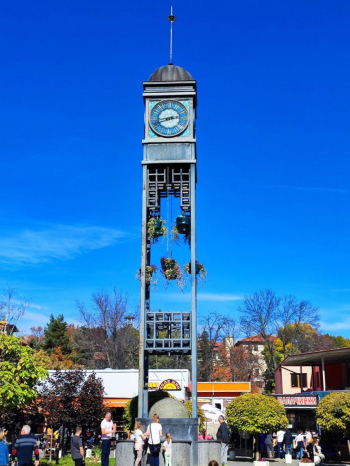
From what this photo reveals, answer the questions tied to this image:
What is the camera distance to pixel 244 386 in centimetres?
4994

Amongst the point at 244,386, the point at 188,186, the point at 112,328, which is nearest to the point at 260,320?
the point at 244,386

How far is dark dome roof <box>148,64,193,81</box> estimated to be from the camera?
22469 mm

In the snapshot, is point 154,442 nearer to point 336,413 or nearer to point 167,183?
point 167,183

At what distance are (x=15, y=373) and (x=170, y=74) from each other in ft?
42.4

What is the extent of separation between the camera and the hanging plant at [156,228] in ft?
70.2

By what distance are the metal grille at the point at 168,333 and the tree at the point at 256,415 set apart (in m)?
9.60

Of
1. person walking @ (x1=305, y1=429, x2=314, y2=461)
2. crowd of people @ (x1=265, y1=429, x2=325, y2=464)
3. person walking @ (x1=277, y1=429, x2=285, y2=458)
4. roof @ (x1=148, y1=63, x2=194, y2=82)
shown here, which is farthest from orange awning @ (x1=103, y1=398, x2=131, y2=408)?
roof @ (x1=148, y1=63, x2=194, y2=82)

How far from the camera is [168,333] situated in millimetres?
20141

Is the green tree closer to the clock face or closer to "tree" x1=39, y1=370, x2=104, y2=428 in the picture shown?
"tree" x1=39, y1=370, x2=104, y2=428

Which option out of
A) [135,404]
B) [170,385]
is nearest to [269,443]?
[170,385]

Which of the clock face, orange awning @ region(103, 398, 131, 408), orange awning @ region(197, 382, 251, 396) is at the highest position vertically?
the clock face

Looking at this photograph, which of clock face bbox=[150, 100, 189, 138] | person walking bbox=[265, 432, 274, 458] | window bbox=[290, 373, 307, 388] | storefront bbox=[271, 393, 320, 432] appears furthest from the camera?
window bbox=[290, 373, 307, 388]

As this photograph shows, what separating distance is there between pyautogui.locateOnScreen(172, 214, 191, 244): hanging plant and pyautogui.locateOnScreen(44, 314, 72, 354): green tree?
48.6m

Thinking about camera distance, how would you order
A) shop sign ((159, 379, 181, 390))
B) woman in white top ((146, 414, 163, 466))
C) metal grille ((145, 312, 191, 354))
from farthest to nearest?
shop sign ((159, 379, 181, 390)), metal grille ((145, 312, 191, 354)), woman in white top ((146, 414, 163, 466))
